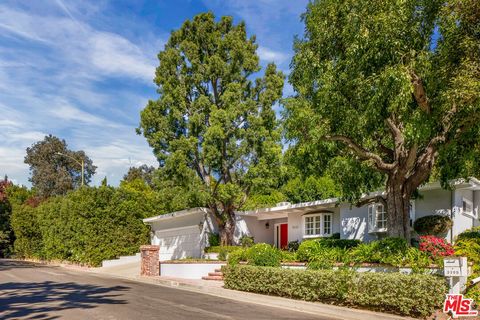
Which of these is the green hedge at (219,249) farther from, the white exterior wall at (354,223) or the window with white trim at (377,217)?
the window with white trim at (377,217)

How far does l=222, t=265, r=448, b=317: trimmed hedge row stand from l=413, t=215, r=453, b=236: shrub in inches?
260

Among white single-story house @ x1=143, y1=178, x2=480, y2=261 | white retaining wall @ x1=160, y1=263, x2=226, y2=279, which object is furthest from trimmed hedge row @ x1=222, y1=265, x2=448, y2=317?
white single-story house @ x1=143, y1=178, x2=480, y2=261

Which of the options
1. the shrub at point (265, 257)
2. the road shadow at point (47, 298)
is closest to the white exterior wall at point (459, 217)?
the shrub at point (265, 257)

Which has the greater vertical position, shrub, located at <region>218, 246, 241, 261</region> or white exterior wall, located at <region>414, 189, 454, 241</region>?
white exterior wall, located at <region>414, 189, 454, 241</region>

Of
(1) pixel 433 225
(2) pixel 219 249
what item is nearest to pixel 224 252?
(2) pixel 219 249

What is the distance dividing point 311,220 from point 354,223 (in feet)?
9.30

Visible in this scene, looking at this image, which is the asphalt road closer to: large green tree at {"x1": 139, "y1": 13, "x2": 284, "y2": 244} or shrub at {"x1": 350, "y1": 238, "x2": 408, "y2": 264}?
shrub at {"x1": 350, "y1": 238, "x2": 408, "y2": 264}

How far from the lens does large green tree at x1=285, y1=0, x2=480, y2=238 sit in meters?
11.0

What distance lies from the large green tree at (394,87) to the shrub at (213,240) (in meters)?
11.9

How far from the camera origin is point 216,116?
75.5 ft

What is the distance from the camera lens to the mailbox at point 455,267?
1052 cm

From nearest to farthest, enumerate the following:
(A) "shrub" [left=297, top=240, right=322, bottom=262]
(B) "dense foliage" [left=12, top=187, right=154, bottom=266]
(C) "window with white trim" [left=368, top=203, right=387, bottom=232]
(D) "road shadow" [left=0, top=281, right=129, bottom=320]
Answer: (D) "road shadow" [left=0, top=281, right=129, bottom=320], (A) "shrub" [left=297, top=240, right=322, bottom=262], (C) "window with white trim" [left=368, top=203, right=387, bottom=232], (B) "dense foliage" [left=12, top=187, right=154, bottom=266]

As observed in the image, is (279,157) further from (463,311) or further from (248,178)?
(463,311)

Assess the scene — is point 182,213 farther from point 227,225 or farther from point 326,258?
point 326,258
